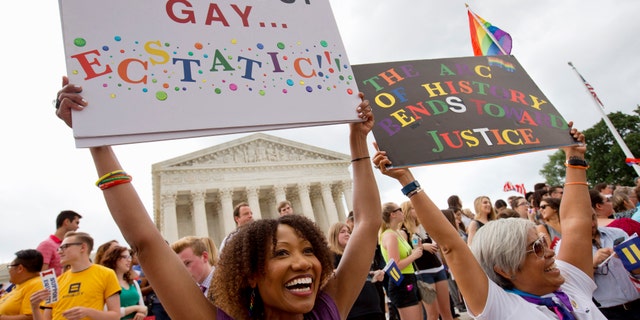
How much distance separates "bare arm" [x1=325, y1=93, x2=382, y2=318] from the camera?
1.84 m

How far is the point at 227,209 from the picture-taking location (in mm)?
34594

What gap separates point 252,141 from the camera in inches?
1544

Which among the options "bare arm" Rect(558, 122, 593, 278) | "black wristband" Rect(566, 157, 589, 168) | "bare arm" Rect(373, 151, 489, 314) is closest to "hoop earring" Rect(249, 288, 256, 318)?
"bare arm" Rect(373, 151, 489, 314)

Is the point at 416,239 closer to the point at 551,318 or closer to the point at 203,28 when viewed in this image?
the point at 551,318

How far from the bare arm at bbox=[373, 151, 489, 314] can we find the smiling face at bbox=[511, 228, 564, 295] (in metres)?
0.28

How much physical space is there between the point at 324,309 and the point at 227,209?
34.3 metres

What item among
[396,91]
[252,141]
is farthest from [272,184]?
[396,91]

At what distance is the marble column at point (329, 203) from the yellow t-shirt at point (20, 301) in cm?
3285

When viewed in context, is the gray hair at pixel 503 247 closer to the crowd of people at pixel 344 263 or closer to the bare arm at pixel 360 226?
the crowd of people at pixel 344 263

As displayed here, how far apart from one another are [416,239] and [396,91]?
354 centimetres

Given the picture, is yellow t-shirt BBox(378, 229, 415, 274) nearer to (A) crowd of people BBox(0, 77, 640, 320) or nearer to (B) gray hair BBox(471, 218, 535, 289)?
(A) crowd of people BBox(0, 77, 640, 320)

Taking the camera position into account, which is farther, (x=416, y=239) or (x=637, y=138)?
(x=637, y=138)

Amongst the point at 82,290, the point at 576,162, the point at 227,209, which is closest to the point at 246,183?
the point at 227,209

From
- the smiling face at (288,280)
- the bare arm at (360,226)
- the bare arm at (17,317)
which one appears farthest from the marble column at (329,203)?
the smiling face at (288,280)
